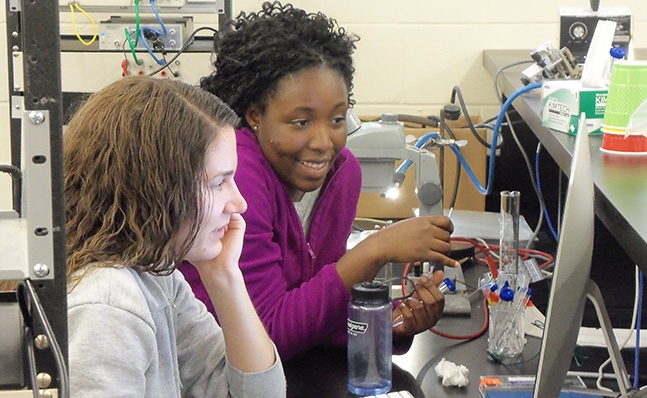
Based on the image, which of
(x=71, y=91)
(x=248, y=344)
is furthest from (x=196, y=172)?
(x=71, y=91)

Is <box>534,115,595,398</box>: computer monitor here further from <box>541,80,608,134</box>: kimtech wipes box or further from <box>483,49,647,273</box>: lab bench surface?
<box>541,80,608,134</box>: kimtech wipes box

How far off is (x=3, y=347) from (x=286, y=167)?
85 centimetres

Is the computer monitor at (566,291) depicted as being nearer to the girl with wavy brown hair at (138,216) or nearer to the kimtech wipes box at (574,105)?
the girl with wavy brown hair at (138,216)

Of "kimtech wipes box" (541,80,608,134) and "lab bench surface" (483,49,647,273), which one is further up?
"kimtech wipes box" (541,80,608,134)

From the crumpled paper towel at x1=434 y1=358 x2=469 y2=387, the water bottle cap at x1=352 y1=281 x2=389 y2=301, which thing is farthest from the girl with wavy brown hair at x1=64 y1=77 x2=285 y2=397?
the crumpled paper towel at x1=434 y1=358 x2=469 y2=387

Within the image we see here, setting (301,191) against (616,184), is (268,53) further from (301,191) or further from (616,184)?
(616,184)

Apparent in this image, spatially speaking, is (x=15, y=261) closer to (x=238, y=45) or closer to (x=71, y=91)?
(x=238, y=45)

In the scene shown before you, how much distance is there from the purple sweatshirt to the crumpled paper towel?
0.19 metres

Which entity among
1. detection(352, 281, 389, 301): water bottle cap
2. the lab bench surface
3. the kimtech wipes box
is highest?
the kimtech wipes box

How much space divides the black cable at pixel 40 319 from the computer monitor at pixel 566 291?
468mm

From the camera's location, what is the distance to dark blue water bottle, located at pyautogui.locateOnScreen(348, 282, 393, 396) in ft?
4.40

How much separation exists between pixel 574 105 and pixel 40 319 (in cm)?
107

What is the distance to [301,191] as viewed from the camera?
161 centimetres

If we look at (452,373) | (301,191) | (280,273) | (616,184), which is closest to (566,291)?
(616,184)
